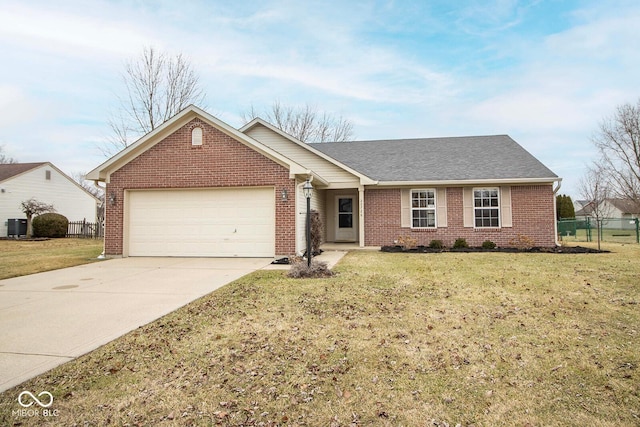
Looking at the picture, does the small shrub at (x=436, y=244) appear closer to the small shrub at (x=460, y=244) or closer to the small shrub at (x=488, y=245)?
the small shrub at (x=460, y=244)

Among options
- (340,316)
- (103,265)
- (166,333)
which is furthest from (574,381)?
(103,265)

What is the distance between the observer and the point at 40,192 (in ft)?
88.5

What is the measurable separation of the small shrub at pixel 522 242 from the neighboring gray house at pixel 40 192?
2956 centimetres

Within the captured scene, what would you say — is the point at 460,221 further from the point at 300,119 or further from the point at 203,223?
the point at 300,119

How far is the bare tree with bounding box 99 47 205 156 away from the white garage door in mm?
13536

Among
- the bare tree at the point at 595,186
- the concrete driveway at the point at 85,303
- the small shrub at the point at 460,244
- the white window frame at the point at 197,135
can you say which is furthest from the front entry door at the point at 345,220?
the bare tree at the point at 595,186

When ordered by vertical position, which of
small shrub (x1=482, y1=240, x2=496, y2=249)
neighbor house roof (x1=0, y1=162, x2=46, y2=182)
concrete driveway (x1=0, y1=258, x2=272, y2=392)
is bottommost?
concrete driveway (x1=0, y1=258, x2=272, y2=392)

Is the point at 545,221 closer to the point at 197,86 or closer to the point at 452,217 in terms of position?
the point at 452,217

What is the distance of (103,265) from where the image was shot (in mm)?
10766

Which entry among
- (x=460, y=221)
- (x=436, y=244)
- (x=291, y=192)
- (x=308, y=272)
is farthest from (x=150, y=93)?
(x=308, y=272)

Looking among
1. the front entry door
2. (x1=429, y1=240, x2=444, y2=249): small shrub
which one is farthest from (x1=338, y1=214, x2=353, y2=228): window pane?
(x1=429, y1=240, x2=444, y2=249): small shrub

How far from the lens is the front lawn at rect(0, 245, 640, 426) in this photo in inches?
119

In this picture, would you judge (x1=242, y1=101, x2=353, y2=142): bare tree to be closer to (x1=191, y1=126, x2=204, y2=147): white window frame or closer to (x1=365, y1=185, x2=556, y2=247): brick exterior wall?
(x1=365, y1=185, x2=556, y2=247): brick exterior wall

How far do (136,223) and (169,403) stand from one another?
35.1ft
